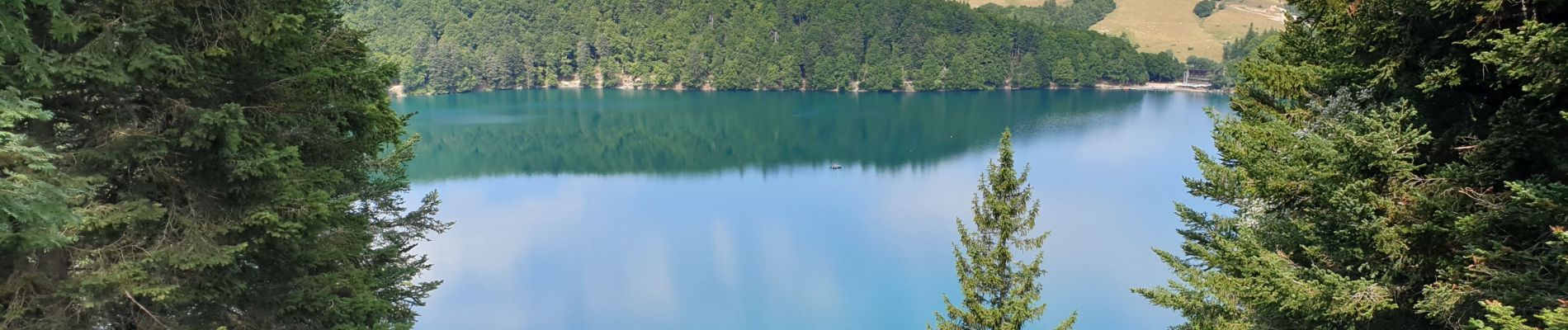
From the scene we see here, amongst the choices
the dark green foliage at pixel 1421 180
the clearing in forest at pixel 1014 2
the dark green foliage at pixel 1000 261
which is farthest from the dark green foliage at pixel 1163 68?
the dark green foliage at pixel 1421 180

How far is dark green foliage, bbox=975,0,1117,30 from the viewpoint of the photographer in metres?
147

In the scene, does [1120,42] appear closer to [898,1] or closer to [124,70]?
[898,1]

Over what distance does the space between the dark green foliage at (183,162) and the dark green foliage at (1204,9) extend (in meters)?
157

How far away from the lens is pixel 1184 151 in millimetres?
50375

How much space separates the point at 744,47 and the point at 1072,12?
81407mm

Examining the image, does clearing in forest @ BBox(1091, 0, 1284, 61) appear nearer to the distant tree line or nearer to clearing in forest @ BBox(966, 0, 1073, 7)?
the distant tree line

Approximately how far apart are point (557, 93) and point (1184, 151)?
6866 centimetres

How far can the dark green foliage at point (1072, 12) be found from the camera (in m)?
147

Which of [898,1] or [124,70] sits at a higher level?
[898,1]

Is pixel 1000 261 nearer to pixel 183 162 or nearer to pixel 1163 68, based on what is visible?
pixel 183 162

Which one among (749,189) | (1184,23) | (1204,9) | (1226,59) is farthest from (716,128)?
(1204,9)

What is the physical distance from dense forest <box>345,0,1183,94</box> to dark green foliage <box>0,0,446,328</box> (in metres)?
91.7

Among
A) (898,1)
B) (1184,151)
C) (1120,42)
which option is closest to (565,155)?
(1184,151)

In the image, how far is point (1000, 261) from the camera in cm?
1091
